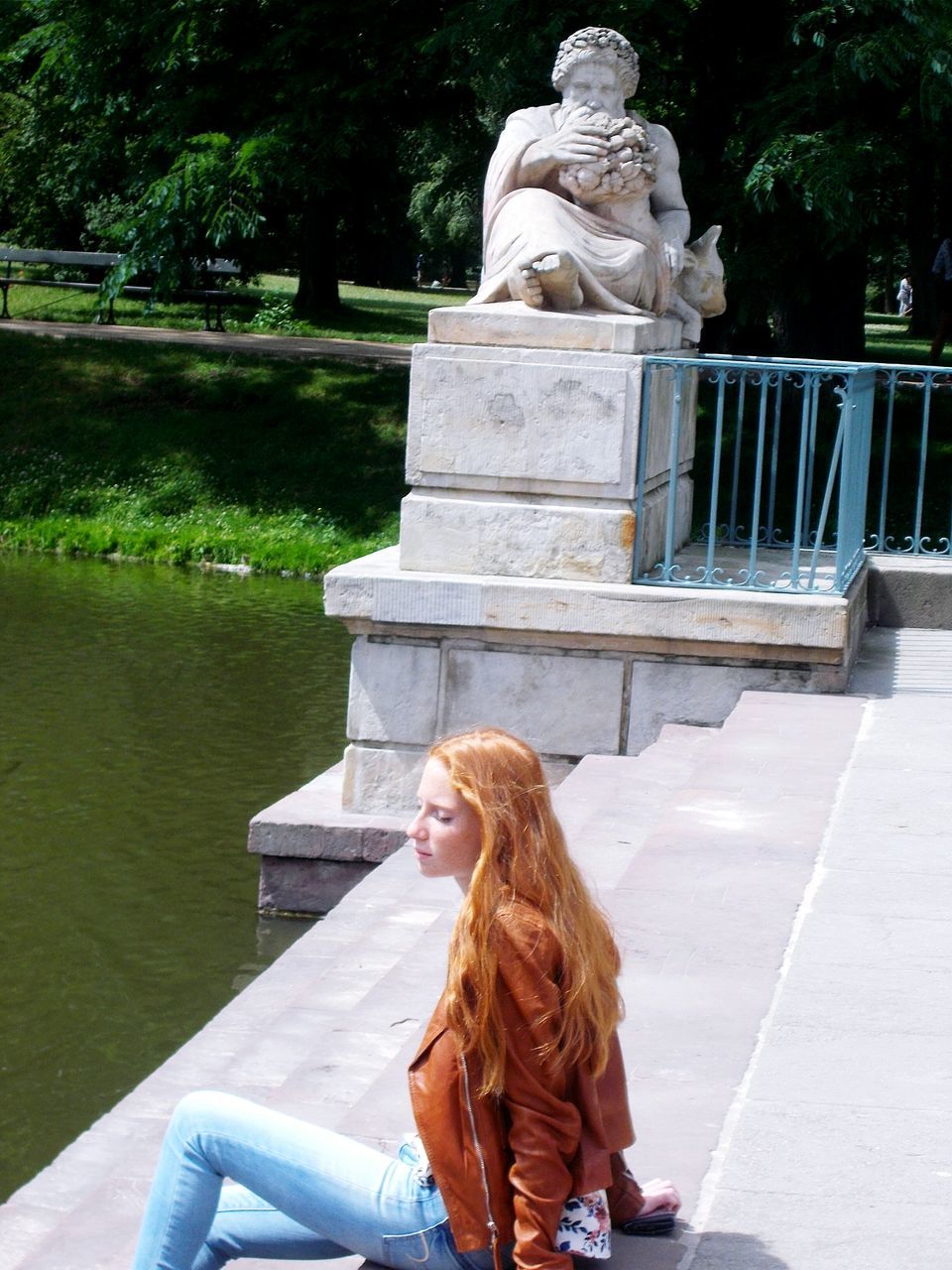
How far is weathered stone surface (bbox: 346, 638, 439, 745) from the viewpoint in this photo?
23.3ft

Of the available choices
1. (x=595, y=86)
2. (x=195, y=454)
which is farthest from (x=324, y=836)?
(x=195, y=454)

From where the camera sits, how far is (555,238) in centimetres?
717

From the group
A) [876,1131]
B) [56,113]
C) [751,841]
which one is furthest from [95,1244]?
[56,113]

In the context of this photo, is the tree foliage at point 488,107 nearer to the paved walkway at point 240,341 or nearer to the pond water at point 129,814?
the paved walkway at point 240,341

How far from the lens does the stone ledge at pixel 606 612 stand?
6863 mm

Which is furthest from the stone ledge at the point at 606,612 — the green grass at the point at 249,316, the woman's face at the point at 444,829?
the green grass at the point at 249,316

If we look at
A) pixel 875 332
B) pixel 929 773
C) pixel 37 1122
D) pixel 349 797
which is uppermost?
pixel 875 332

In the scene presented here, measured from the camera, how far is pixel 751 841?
5352 millimetres

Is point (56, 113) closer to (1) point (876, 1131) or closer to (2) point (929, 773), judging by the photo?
(2) point (929, 773)

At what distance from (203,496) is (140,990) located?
11989mm

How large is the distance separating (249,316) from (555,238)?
75.3ft

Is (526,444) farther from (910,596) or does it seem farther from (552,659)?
(910,596)

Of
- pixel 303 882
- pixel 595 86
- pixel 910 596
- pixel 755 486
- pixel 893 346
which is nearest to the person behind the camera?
pixel 303 882

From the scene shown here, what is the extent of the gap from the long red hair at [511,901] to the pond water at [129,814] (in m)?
2.62
